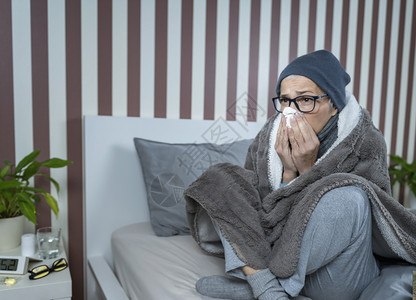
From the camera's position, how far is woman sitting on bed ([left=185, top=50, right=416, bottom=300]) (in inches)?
30.7

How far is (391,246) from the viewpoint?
2.78 feet

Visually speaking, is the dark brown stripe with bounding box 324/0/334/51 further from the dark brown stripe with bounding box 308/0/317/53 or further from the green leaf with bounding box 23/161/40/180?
the green leaf with bounding box 23/161/40/180

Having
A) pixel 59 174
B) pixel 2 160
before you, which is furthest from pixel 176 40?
pixel 2 160

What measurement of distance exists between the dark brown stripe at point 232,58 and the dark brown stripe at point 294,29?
39 cm

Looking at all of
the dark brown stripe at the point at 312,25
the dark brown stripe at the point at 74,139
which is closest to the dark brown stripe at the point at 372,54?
the dark brown stripe at the point at 312,25

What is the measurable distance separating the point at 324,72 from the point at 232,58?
0.92 metres

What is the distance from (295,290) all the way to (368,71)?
204 cm

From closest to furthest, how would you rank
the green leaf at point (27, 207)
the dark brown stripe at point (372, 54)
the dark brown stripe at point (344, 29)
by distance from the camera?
the green leaf at point (27, 207), the dark brown stripe at point (344, 29), the dark brown stripe at point (372, 54)

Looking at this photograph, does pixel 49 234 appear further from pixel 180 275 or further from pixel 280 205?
pixel 280 205

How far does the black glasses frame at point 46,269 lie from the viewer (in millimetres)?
1076

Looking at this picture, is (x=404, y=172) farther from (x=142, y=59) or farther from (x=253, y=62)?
(x=142, y=59)

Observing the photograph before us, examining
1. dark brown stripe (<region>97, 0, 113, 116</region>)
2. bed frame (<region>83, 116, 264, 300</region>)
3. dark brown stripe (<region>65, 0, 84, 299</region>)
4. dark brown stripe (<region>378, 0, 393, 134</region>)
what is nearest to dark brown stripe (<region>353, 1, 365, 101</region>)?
dark brown stripe (<region>378, 0, 393, 134</region>)

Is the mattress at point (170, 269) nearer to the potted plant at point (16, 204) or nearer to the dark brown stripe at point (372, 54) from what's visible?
the potted plant at point (16, 204)

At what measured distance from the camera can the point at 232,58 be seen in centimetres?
189
